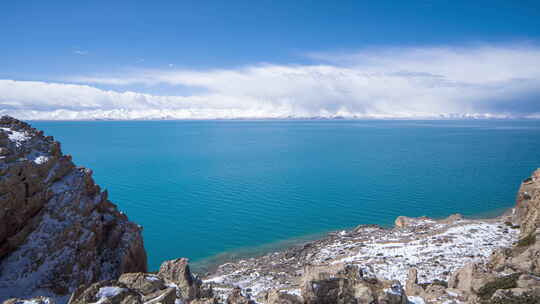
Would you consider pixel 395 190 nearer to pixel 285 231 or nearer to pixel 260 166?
pixel 285 231

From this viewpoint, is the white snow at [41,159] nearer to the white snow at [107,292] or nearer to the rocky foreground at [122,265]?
the rocky foreground at [122,265]

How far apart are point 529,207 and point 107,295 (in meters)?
39.7

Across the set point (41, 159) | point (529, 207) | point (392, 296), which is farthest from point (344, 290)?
point (529, 207)

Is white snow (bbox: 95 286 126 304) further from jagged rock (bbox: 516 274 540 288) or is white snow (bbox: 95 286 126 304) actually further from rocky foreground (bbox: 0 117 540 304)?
jagged rock (bbox: 516 274 540 288)

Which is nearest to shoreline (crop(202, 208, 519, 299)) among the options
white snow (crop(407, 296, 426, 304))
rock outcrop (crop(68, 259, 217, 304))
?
white snow (crop(407, 296, 426, 304))

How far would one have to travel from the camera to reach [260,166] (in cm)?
9919

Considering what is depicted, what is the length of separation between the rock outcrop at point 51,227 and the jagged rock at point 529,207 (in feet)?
→ 113

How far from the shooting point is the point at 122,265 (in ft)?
70.7

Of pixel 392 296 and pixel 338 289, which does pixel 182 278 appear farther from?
pixel 392 296

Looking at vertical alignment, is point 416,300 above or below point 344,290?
below

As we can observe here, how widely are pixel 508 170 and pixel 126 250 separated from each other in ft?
330

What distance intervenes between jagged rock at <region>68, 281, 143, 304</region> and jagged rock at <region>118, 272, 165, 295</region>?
0.75 m

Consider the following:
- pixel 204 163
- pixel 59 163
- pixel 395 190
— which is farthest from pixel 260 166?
pixel 59 163

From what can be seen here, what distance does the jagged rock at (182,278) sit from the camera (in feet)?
49.9
